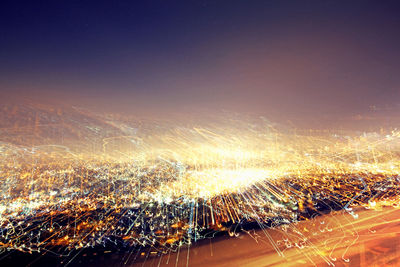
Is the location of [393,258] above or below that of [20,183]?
below

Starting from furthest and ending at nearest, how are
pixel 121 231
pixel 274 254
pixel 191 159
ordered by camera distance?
1. pixel 191 159
2. pixel 121 231
3. pixel 274 254

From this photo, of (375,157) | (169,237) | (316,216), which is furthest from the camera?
(375,157)

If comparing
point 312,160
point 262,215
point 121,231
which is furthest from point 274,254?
point 312,160

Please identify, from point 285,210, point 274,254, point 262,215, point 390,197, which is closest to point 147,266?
point 274,254

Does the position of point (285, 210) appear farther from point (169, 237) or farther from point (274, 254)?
point (169, 237)

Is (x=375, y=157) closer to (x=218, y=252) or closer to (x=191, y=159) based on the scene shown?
(x=191, y=159)

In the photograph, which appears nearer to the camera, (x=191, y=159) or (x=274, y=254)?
(x=274, y=254)

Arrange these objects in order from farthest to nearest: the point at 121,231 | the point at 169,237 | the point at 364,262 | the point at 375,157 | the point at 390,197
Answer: the point at 375,157 < the point at 390,197 < the point at 121,231 < the point at 169,237 < the point at 364,262

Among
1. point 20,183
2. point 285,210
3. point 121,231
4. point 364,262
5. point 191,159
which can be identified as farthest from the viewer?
point 191,159

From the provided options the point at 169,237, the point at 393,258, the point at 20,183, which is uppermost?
the point at 20,183
